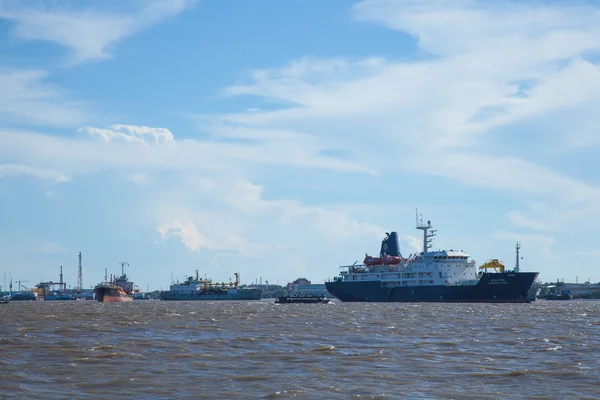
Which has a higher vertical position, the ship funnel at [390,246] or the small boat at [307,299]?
the ship funnel at [390,246]

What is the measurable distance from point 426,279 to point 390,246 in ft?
58.3

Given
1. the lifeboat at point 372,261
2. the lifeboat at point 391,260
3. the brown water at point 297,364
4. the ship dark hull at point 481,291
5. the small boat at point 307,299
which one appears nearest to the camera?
the brown water at point 297,364

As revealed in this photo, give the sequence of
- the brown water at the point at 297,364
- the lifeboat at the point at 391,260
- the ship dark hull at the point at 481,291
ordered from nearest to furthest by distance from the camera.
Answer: the brown water at the point at 297,364, the ship dark hull at the point at 481,291, the lifeboat at the point at 391,260

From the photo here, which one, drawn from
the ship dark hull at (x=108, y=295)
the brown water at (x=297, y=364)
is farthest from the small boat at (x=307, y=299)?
the brown water at (x=297, y=364)

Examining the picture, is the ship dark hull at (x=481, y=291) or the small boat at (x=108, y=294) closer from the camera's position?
the ship dark hull at (x=481, y=291)

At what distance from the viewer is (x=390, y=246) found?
14462 centimetres

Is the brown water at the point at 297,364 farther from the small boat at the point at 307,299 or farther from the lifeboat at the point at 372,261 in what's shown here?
the lifeboat at the point at 372,261

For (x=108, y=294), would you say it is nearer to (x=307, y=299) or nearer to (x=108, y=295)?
(x=108, y=295)

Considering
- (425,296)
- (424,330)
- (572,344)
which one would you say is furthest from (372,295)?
(572,344)

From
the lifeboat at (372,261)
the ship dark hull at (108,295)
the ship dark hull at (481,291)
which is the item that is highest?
the lifeboat at (372,261)

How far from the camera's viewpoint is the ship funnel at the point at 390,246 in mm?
143625

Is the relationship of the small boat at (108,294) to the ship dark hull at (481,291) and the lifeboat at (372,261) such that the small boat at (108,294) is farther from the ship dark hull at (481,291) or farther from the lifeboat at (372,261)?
the ship dark hull at (481,291)

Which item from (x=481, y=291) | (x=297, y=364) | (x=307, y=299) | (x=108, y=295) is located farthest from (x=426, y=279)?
(x=297, y=364)

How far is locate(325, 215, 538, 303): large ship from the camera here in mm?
120625
